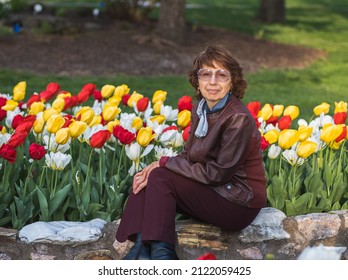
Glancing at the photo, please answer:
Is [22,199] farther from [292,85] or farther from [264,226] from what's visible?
[292,85]

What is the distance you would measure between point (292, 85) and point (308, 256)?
8.46 meters

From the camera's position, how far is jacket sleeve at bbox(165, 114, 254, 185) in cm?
419

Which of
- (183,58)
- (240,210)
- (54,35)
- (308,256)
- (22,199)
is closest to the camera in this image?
(308,256)

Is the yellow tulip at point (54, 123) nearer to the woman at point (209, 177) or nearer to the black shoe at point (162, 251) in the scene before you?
the woman at point (209, 177)

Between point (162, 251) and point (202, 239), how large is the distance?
42 centimetres

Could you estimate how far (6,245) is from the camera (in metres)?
4.36

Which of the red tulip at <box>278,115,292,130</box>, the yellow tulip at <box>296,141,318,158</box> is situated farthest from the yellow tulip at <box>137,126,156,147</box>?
the red tulip at <box>278,115,292,130</box>

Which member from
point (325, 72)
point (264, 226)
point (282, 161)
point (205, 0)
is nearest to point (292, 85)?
point (325, 72)

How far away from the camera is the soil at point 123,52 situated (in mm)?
11047

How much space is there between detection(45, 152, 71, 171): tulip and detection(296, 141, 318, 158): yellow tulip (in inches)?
51.1

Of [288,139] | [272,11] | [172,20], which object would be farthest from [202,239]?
[272,11]

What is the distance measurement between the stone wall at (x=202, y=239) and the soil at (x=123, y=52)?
6463mm

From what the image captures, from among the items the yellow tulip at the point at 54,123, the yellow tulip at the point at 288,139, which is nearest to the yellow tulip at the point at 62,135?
the yellow tulip at the point at 54,123

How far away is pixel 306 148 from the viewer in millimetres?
4719
